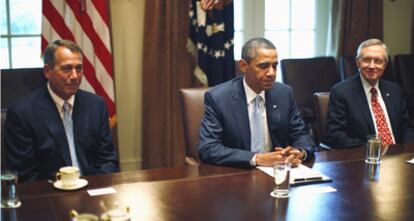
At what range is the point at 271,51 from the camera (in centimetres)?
271

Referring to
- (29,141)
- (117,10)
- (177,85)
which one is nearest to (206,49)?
(177,85)

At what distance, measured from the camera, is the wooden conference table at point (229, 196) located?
72.9 inches

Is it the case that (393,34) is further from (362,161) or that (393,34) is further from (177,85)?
(362,161)

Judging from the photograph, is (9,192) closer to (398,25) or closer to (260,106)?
(260,106)

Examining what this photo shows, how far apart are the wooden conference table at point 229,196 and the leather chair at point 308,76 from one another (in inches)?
79.1

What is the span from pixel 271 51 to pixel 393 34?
2.84 meters

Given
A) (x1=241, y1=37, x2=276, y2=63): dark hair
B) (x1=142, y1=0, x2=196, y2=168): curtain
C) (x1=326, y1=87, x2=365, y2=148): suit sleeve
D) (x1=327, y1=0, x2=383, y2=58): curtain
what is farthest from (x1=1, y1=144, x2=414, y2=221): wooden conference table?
(x1=327, y1=0, x2=383, y2=58): curtain

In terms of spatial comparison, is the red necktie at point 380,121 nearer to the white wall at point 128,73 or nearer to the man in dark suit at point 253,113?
the man in dark suit at point 253,113

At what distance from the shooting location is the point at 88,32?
374 centimetres

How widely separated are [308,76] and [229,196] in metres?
2.66

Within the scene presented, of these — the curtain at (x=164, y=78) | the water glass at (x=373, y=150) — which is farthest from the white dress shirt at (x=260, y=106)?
the curtain at (x=164, y=78)

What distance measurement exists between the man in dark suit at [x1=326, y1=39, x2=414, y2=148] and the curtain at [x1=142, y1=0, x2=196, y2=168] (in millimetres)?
1330

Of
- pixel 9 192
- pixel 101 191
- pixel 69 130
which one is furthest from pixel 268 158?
pixel 9 192

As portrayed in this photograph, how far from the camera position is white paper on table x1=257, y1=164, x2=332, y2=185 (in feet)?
7.28
